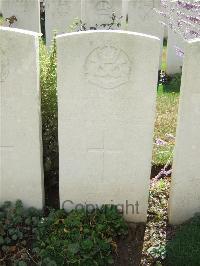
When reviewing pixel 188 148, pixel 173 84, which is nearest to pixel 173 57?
pixel 173 84

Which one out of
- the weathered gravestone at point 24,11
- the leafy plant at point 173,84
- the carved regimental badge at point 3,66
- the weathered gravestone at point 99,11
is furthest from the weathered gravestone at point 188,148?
the weathered gravestone at point 24,11

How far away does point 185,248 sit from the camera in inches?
142

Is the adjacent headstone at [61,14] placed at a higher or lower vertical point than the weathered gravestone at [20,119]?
higher

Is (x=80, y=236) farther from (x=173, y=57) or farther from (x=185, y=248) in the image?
(x=173, y=57)

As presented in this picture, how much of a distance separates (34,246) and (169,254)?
110 cm

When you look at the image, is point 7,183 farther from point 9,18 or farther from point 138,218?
point 9,18

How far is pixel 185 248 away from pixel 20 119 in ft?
5.57

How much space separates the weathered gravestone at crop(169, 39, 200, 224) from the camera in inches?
138

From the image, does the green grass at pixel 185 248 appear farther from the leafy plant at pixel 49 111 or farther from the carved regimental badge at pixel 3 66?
the carved regimental badge at pixel 3 66

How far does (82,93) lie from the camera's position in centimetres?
361

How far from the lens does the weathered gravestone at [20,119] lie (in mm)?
3512

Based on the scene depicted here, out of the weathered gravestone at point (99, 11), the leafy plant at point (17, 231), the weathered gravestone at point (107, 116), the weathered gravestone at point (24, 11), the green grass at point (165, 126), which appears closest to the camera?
the weathered gravestone at point (107, 116)

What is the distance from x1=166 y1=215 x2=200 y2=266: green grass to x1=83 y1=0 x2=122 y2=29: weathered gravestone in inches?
223

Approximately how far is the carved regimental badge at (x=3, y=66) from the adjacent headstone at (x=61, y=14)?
5.18m
